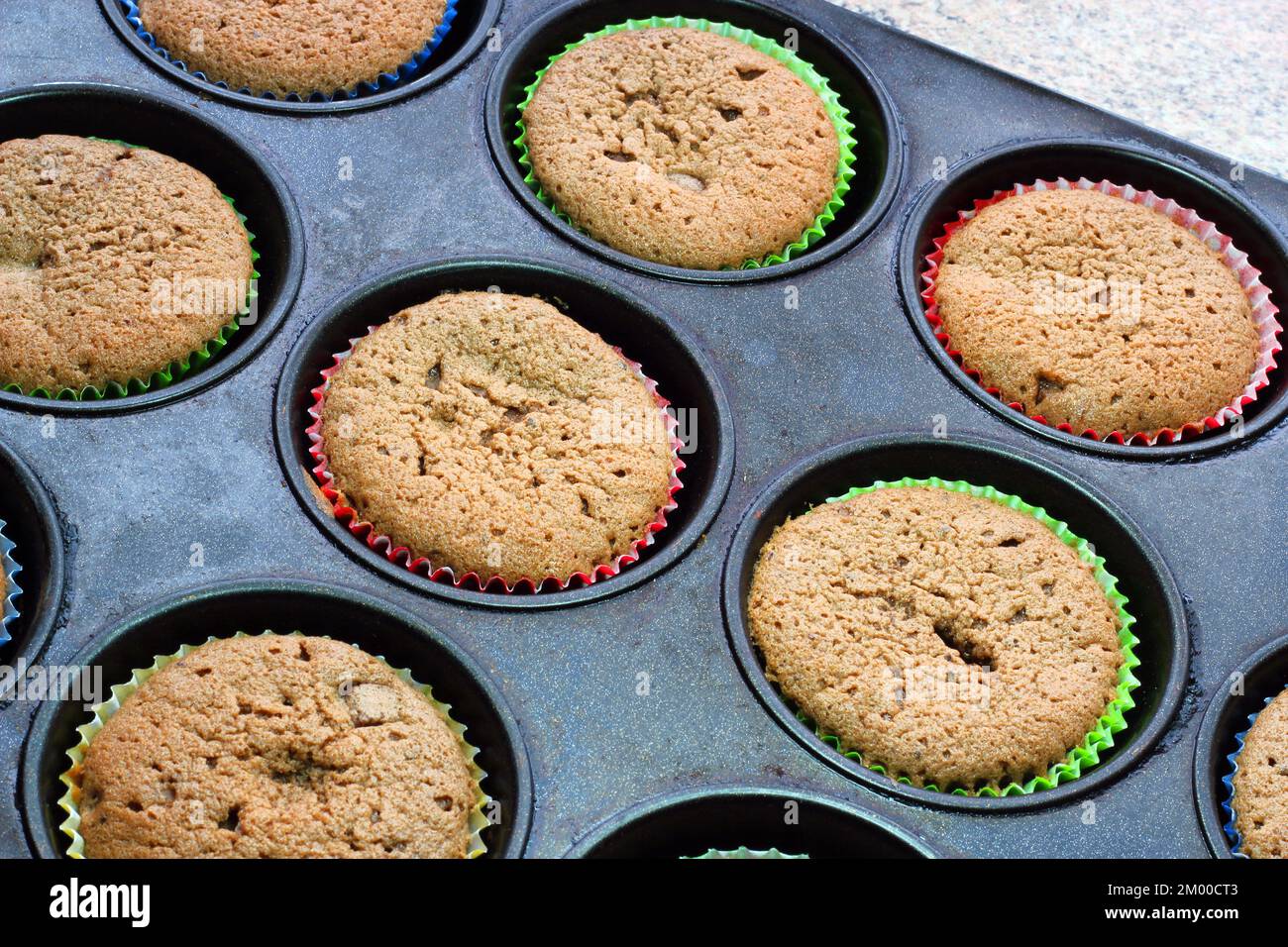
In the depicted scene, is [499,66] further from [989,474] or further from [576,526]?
[989,474]

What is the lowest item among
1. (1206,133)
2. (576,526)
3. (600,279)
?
(576,526)

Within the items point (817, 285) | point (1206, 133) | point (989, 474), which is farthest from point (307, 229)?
point (1206, 133)

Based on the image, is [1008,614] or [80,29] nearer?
[1008,614]

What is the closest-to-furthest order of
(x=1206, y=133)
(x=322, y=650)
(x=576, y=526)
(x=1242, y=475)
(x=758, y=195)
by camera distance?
(x=322, y=650) → (x=576, y=526) → (x=1242, y=475) → (x=758, y=195) → (x=1206, y=133)

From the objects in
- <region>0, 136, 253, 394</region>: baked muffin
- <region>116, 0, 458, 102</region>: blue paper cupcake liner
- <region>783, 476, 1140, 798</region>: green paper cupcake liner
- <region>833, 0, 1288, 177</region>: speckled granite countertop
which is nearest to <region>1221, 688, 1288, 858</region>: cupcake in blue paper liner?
<region>783, 476, 1140, 798</region>: green paper cupcake liner

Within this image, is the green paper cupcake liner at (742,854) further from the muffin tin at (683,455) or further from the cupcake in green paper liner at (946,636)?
the cupcake in green paper liner at (946,636)

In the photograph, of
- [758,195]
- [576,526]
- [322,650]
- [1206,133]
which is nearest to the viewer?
[322,650]
